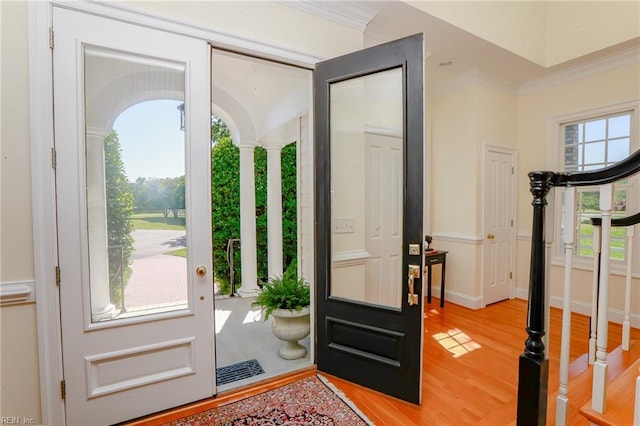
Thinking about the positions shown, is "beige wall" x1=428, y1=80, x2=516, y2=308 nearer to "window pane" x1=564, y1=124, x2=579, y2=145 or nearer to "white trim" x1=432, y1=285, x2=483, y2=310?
"white trim" x1=432, y1=285, x2=483, y2=310

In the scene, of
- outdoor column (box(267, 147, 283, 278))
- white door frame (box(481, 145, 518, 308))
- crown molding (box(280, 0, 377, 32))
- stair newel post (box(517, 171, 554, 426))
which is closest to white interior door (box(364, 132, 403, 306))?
stair newel post (box(517, 171, 554, 426))

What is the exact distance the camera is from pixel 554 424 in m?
1.52

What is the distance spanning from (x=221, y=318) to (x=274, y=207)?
177 centimetres

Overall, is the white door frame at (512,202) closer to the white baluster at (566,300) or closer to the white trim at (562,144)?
the white trim at (562,144)

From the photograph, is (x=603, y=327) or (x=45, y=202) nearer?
(x=603, y=327)

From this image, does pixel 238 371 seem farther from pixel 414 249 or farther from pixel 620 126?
pixel 620 126

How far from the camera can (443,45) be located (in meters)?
3.26

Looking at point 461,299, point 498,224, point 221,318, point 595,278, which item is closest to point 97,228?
point 221,318

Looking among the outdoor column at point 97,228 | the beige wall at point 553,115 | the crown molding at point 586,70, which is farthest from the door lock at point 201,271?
the crown molding at point 586,70

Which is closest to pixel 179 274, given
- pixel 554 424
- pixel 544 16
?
pixel 554 424

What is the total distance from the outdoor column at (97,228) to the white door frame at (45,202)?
0.17 metres

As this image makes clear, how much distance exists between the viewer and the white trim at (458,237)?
3.95 m

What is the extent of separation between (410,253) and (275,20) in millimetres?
1949

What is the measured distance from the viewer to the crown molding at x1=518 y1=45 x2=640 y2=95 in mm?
3332
